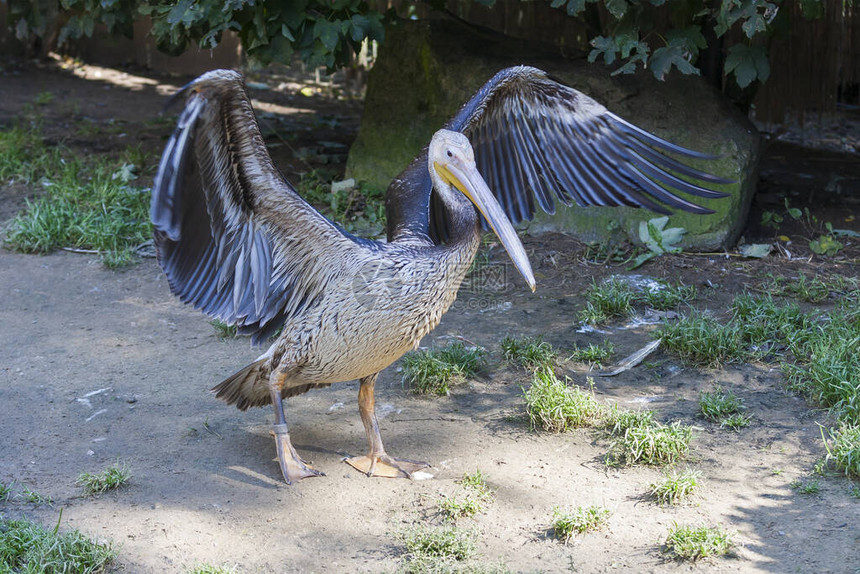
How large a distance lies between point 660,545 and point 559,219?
3.39 metres

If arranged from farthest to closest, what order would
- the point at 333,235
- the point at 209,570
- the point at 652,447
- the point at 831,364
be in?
the point at 831,364, the point at 652,447, the point at 333,235, the point at 209,570

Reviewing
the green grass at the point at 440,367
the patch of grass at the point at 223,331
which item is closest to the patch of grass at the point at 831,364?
the green grass at the point at 440,367

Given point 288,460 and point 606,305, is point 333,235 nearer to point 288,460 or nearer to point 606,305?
point 288,460

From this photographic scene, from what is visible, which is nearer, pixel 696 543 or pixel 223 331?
pixel 696 543

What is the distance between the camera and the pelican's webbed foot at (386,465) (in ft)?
12.8

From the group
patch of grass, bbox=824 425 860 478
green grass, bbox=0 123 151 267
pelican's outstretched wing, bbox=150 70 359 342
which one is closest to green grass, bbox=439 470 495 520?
pelican's outstretched wing, bbox=150 70 359 342

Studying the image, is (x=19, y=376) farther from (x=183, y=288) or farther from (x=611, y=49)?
(x=611, y=49)

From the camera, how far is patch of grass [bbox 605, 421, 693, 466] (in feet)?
12.9

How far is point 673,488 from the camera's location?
12.0 feet

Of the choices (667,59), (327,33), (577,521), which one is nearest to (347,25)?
(327,33)

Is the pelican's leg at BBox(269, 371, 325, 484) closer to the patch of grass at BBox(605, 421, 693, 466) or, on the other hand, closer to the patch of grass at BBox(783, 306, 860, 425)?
the patch of grass at BBox(605, 421, 693, 466)

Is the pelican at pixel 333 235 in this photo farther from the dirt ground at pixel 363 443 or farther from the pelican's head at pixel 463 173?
the dirt ground at pixel 363 443

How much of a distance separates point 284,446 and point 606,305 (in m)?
2.29

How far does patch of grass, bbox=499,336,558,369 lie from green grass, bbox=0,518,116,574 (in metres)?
2.33
